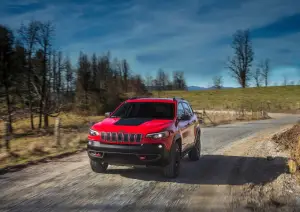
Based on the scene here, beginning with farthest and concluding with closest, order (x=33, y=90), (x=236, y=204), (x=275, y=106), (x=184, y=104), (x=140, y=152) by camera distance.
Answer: (x=275, y=106)
(x=33, y=90)
(x=184, y=104)
(x=140, y=152)
(x=236, y=204)

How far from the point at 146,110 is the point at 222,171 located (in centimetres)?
241

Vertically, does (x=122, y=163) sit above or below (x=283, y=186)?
above

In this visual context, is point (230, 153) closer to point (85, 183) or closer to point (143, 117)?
point (143, 117)

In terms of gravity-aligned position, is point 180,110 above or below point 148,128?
above

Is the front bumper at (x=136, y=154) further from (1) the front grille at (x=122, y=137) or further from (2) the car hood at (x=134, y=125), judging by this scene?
(2) the car hood at (x=134, y=125)

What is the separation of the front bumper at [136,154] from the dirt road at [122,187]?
1.55 ft

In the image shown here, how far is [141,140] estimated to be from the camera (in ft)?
22.1

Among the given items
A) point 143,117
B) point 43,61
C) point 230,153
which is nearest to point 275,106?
point 43,61

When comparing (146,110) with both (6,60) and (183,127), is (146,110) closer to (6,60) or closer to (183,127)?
(183,127)

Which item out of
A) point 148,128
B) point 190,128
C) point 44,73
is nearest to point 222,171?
point 190,128

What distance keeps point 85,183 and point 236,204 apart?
2.96m

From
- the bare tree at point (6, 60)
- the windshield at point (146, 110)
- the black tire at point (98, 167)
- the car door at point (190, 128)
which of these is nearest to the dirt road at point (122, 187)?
the black tire at point (98, 167)

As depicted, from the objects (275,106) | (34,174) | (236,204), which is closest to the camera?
(236,204)

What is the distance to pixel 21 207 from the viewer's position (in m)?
5.23
